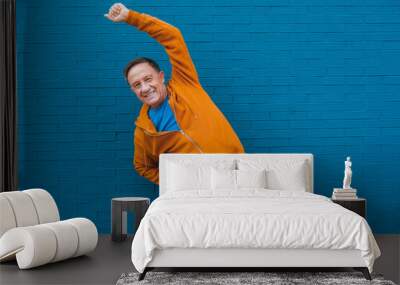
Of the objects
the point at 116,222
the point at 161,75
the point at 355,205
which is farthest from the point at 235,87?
the point at 116,222

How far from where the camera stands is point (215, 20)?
6.86 meters

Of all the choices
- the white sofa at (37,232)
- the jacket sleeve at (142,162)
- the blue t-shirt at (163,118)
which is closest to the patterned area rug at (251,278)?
the white sofa at (37,232)

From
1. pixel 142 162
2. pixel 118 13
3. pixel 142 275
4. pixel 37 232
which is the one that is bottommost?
pixel 142 275

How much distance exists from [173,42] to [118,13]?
0.66m

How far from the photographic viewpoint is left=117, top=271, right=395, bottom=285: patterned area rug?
4.43m

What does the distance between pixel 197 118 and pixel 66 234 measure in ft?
7.16

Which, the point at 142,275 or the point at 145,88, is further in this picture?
the point at 145,88

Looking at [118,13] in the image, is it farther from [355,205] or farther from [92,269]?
[355,205]

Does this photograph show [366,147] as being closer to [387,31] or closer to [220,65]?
[387,31]

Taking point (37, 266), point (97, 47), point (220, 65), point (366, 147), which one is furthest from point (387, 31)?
point (37, 266)

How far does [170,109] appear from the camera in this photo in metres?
6.80

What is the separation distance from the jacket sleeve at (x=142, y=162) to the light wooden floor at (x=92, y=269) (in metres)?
1.11

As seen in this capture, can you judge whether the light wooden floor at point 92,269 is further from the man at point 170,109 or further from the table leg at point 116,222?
the man at point 170,109

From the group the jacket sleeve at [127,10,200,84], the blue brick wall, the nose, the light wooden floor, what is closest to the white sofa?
the light wooden floor
